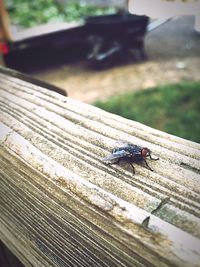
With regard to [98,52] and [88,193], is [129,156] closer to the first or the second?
[88,193]

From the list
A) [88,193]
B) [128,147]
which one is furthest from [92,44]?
[88,193]

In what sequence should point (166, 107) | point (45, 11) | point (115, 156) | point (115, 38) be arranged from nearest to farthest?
point (115, 156)
point (166, 107)
point (115, 38)
point (45, 11)

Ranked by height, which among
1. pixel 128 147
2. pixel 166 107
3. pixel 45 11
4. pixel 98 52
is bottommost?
pixel 98 52

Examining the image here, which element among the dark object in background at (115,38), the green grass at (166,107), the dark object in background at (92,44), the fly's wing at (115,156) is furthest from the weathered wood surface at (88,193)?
the dark object in background at (115,38)

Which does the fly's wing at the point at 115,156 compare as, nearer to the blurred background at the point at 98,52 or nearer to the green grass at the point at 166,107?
the green grass at the point at 166,107

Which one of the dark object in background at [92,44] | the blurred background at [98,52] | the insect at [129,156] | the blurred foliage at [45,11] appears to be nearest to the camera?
the insect at [129,156]

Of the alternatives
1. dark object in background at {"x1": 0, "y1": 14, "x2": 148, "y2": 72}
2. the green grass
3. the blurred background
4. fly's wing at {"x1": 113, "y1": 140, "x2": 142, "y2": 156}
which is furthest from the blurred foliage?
fly's wing at {"x1": 113, "y1": 140, "x2": 142, "y2": 156}

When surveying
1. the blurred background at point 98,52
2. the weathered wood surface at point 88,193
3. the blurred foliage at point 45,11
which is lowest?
the blurred background at point 98,52

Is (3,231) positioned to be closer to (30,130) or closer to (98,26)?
(30,130)

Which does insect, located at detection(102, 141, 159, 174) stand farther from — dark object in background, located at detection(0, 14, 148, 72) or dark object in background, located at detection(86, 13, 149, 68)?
dark object in background, located at detection(86, 13, 149, 68)
